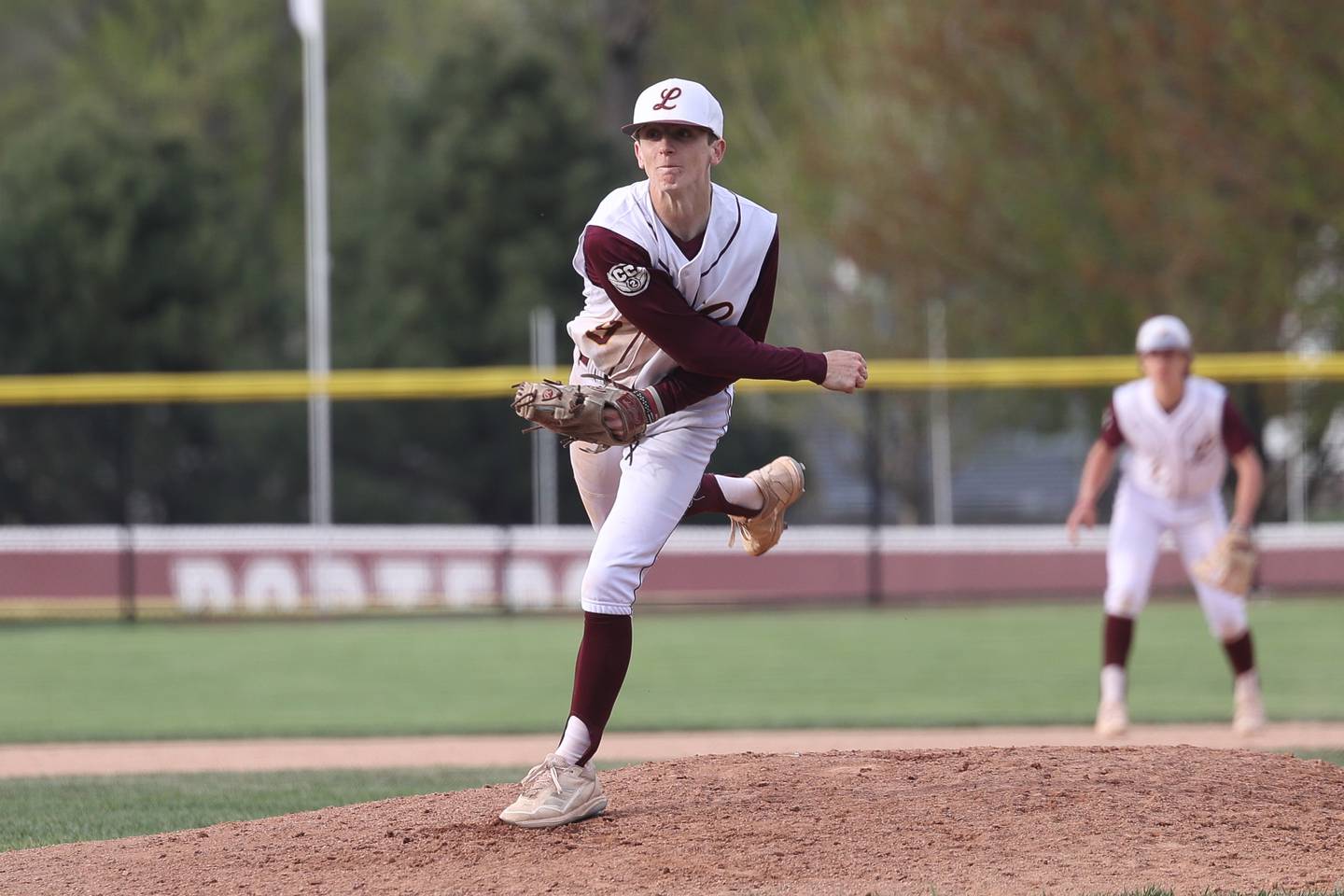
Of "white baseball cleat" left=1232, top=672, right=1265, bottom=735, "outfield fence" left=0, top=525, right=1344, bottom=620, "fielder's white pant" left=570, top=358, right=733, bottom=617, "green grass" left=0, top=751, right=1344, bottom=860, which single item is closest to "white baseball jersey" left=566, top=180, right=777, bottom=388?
"fielder's white pant" left=570, top=358, right=733, bottom=617

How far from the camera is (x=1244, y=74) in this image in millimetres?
19172

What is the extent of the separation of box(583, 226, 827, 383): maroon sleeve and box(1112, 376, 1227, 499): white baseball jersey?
428 cm

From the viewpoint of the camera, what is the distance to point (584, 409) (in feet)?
15.9

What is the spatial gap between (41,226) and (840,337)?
10254 mm

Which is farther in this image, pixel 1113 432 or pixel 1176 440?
pixel 1113 432

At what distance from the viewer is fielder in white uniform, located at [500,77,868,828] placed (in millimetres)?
4883

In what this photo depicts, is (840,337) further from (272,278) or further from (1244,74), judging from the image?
(272,278)

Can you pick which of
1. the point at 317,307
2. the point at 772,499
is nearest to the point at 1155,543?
the point at 772,499

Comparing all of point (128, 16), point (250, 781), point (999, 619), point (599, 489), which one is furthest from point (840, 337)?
point (599, 489)

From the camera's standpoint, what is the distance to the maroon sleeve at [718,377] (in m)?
5.10

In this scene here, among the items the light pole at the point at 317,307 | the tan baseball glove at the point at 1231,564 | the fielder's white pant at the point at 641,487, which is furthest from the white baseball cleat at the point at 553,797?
the light pole at the point at 317,307

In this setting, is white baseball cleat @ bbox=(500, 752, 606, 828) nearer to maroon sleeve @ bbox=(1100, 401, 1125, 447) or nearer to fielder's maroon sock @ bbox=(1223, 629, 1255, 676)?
maroon sleeve @ bbox=(1100, 401, 1125, 447)

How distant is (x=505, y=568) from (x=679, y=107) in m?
12.6

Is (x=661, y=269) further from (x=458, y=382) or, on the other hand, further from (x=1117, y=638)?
(x=458, y=382)
